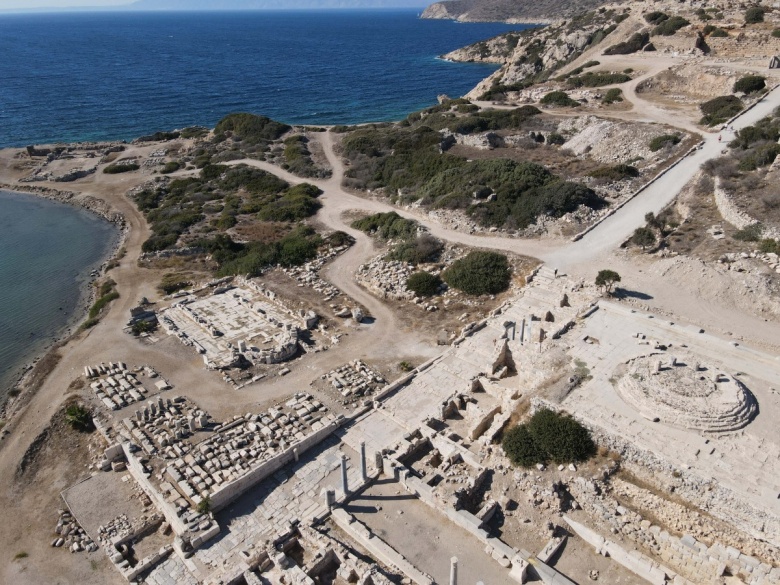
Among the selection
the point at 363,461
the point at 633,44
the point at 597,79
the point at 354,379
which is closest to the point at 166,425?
the point at 354,379

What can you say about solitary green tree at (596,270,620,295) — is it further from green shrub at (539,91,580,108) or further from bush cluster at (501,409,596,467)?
green shrub at (539,91,580,108)

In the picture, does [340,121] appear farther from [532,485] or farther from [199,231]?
[532,485]

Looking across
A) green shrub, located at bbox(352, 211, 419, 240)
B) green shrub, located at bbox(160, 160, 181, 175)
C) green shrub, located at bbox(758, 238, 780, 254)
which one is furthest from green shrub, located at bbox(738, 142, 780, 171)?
green shrub, located at bbox(160, 160, 181, 175)

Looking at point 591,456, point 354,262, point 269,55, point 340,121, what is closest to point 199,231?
point 354,262

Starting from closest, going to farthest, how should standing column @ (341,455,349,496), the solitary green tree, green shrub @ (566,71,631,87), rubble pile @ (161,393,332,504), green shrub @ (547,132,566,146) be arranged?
standing column @ (341,455,349,496) → rubble pile @ (161,393,332,504) → the solitary green tree → green shrub @ (547,132,566,146) → green shrub @ (566,71,631,87)

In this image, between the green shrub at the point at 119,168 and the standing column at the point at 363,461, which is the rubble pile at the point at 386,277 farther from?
the green shrub at the point at 119,168

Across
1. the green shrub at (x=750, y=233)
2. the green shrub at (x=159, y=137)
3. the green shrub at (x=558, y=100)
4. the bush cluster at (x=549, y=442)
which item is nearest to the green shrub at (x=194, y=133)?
the green shrub at (x=159, y=137)
